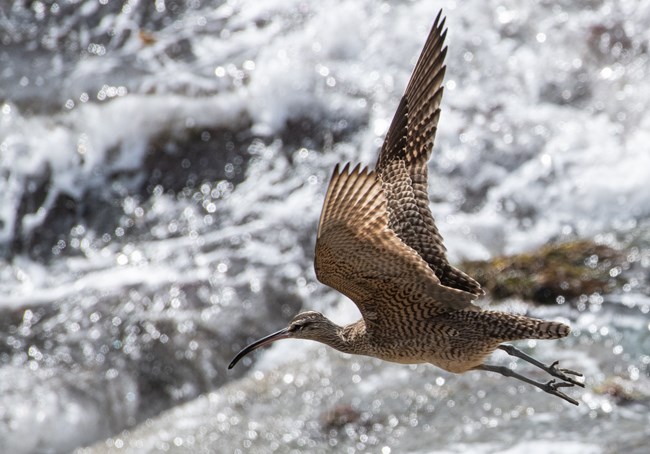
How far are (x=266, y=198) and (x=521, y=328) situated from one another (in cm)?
507

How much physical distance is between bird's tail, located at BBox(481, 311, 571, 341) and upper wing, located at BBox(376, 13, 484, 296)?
5.4 inches

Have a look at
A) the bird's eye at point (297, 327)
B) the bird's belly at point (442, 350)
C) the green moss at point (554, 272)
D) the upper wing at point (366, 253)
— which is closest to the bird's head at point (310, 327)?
the bird's eye at point (297, 327)

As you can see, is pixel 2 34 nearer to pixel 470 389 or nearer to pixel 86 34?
pixel 86 34

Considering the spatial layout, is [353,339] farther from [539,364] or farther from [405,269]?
[539,364]

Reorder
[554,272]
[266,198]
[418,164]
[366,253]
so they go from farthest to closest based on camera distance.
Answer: [266,198], [554,272], [418,164], [366,253]

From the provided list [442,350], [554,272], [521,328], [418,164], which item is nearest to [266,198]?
[554,272]

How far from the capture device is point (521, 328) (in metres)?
4.20

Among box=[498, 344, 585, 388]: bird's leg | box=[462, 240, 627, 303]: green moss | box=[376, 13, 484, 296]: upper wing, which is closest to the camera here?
box=[376, 13, 484, 296]: upper wing

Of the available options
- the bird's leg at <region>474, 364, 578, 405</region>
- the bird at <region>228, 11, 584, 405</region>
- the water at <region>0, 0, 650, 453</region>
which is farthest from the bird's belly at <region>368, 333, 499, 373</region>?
the water at <region>0, 0, 650, 453</region>

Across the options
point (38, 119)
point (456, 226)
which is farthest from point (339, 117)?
point (38, 119)

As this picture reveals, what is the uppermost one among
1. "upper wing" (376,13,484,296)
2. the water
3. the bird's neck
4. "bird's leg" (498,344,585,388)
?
"upper wing" (376,13,484,296)

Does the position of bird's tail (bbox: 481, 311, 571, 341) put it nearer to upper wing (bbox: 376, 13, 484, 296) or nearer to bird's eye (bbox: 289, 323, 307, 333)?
upper wing (bbox: 376, 13, 484, 296)

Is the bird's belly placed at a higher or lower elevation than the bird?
lower

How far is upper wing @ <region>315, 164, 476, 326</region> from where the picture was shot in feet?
12.9
